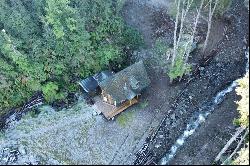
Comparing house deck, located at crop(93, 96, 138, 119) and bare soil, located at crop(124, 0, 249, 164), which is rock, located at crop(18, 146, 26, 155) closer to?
house deck, located at crop(93, 96, 138, 119)

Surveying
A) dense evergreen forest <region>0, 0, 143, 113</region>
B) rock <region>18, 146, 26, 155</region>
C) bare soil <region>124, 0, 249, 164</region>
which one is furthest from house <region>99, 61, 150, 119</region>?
rock <region>18, 146, 26, 155</region>

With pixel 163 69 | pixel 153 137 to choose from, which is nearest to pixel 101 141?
pixel 153 137

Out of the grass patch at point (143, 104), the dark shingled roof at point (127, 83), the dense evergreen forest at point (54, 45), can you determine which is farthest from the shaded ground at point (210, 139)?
the dense evergreen forest at point (54, 45)

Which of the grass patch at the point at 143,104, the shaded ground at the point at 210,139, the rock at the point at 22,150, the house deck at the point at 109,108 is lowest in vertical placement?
the rock at the point at 22,150

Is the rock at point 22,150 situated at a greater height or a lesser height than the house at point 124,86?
lesser

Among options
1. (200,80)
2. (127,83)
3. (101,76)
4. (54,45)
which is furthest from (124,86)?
(200,80)

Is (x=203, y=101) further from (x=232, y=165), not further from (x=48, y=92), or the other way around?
(x=48, y=92)

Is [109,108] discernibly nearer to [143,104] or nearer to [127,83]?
[127,83]

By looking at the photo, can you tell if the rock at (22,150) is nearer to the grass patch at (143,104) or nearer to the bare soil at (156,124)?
the bare soil at (156,124)
